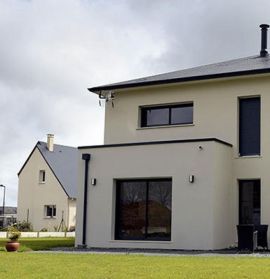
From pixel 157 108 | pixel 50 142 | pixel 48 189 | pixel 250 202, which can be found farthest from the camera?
pixel 50 142

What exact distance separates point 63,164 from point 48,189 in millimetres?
3186

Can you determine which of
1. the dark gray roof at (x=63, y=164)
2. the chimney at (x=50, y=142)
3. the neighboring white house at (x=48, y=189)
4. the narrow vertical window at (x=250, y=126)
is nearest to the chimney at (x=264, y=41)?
the narrow vertical window at (x=250, y=126)

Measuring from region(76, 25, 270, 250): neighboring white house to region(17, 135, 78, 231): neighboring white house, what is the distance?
2663cm

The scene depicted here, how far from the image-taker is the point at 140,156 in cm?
2198

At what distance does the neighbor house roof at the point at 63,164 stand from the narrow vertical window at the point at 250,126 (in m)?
29.6

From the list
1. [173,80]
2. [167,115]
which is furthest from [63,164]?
[173,80]

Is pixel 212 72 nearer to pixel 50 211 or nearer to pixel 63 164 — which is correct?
pixel 50 211

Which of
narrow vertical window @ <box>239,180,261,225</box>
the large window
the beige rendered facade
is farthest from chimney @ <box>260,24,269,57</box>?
the large window

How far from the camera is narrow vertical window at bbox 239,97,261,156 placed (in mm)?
21922

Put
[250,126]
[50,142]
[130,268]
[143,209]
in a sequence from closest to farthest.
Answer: [130,268], [143,209], [250,126], [50,142]

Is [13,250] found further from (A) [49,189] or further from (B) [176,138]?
(A) [49,189]

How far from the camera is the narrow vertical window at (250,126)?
71.9 feet

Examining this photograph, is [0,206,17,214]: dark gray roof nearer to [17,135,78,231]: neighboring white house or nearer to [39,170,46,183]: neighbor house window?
[17,135,78,231]: neighboring white house

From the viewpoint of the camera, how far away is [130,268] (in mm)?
13391
